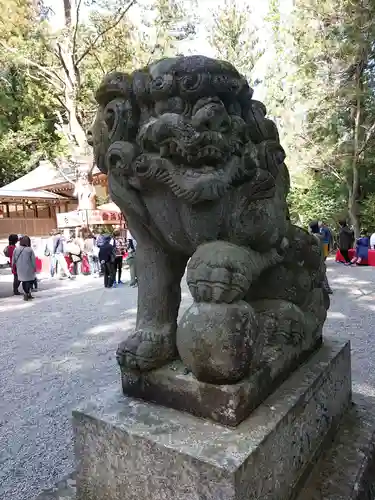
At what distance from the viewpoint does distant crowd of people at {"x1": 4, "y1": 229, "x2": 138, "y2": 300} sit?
653 centimetres

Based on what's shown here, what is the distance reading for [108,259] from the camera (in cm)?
713

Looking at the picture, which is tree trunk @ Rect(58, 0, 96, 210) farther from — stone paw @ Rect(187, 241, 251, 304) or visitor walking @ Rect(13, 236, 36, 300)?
stone paw @ Rect(187, 241, 251, 304)

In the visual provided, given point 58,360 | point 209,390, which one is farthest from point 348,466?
point 58,360

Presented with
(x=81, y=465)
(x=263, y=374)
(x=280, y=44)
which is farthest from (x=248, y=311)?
(x=280, y=44)

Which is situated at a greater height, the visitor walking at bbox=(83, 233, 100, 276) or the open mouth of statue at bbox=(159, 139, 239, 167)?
the open mouth of statue at bbox=(159, 139, 239, 167)

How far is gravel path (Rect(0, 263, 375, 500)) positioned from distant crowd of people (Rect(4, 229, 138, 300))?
0.50 metres

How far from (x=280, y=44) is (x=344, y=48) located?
8.13ft

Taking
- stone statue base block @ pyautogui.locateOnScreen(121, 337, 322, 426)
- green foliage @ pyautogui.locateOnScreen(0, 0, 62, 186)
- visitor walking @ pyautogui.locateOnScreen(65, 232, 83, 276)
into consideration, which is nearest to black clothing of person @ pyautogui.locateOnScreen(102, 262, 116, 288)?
visitor walking @ pyautogui.locateOnScreen(65, 232, 83, 276)

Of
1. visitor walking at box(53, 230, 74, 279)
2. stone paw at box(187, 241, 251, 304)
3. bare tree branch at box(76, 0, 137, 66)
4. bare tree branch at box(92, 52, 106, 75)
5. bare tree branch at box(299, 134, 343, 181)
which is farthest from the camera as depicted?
bare tree branch at box(92, 52, 106, 75)

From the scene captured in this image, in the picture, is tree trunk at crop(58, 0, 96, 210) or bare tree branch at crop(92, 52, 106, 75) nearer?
tree trunk at crop(58, 0, 96, 210)

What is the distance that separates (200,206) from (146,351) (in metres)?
0.49

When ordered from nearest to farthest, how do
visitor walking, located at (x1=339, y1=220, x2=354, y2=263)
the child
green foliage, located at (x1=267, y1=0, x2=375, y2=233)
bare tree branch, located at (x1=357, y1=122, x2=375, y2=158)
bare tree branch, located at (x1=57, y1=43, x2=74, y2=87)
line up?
the child
visitor walking, located at (x1=339, y1=220, x2=354, y2=263)
green foliage, located at (x1=267, y1=0, x2=375, y2=233)
bare tree branch, located at (x1=357, y1=122, x2=375, y2=158)
bare tree branch, located at (x1=57, y1=43, x2=74, y2=87)

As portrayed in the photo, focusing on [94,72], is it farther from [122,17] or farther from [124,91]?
[124,91]

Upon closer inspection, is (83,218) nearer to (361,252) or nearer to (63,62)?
(63,62)
